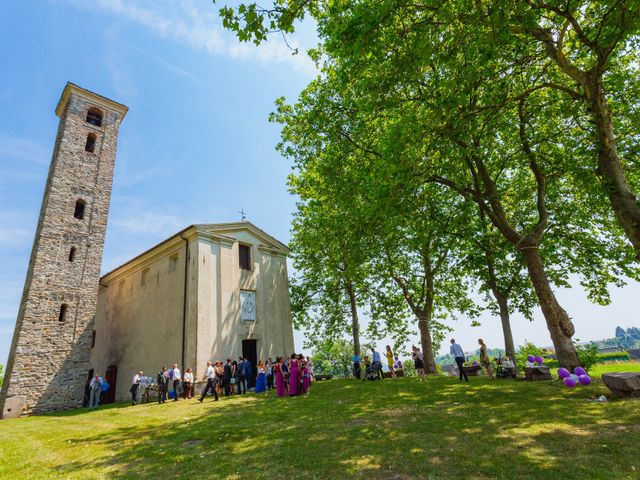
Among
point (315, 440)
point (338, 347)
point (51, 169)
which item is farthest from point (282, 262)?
point (338, 347)

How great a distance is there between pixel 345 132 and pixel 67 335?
68.7 feet

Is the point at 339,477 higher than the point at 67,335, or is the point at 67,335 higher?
the point at 67,335

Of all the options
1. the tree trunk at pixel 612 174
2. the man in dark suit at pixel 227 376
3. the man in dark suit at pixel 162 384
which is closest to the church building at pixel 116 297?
the man in dark suit at pixel 162 384

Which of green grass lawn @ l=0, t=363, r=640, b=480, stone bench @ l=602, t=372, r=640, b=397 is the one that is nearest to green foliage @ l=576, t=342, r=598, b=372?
green grass lawn @ l=0, t=363, r=640, b=480

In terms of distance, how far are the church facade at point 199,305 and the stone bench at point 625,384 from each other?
18008 millimetres

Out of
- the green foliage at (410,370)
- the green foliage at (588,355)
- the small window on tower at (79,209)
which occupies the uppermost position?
the small window on tower at (79,209)

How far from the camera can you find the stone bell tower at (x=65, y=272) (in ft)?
63.6

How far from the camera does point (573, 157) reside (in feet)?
43.7

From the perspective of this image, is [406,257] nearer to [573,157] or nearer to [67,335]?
[573,157]

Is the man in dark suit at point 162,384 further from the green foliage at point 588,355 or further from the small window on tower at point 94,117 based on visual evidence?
the small window on tower at point 94,117

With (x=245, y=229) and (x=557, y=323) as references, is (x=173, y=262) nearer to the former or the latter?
(x=245, y=229)

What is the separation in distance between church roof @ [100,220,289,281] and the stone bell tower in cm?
397

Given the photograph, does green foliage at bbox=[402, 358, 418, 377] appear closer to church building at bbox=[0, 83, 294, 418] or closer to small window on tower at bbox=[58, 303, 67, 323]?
church building at bbox=[0, 83, 294, 418]

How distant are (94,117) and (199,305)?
1965 cm
